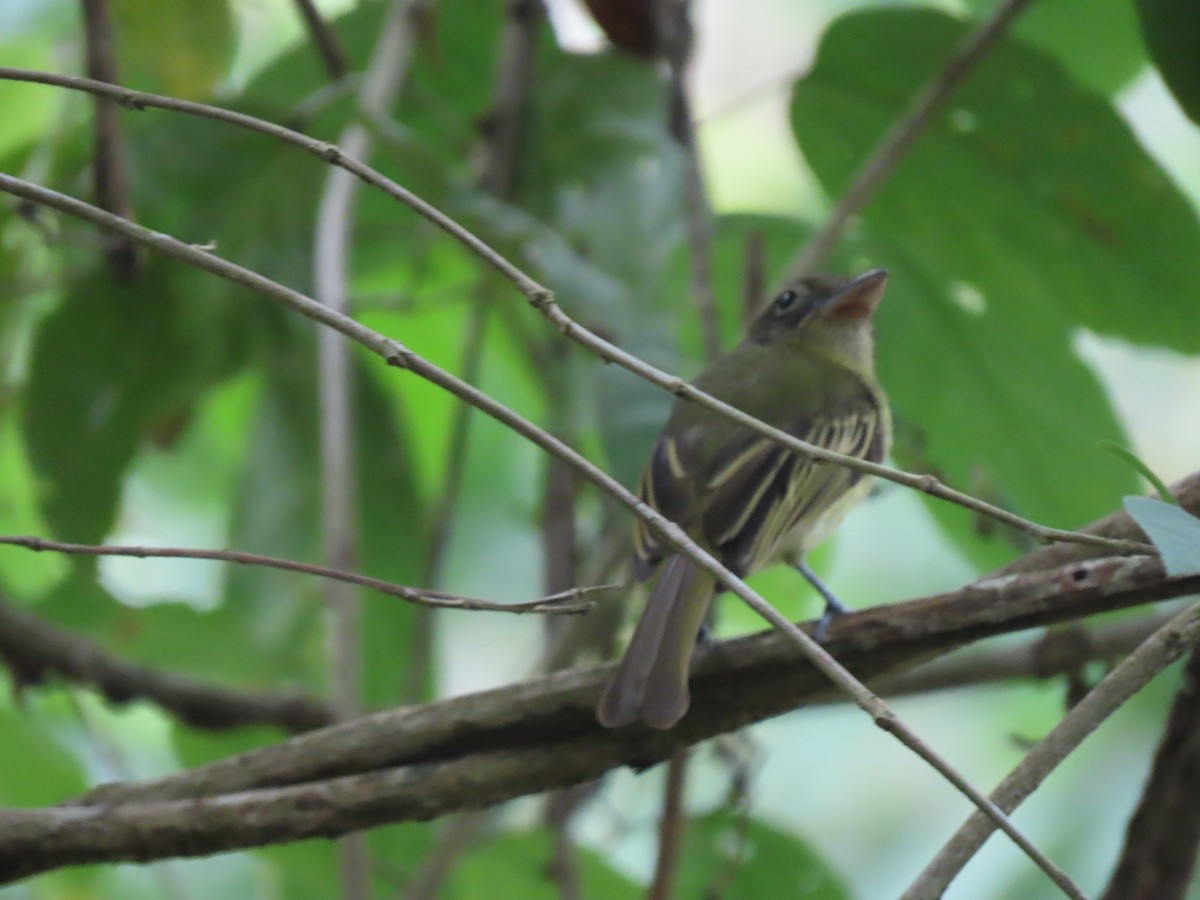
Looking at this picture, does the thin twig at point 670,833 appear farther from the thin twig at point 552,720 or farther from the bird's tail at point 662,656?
the thin twig at point 552,720

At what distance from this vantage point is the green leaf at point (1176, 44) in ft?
6.93

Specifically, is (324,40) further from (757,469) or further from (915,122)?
(757,469)

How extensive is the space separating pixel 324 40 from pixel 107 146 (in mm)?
675


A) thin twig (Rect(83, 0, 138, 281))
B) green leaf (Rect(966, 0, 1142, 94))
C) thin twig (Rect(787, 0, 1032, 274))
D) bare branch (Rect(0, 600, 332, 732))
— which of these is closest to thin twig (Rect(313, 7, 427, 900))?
thin twig (Rect(83, 0, 138, 281))

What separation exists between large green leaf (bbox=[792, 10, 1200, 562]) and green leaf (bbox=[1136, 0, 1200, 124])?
0.83m

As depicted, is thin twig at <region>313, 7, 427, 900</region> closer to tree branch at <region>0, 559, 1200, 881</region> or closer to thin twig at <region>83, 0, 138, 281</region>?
thin twig at <region>83, 0, 138, 281</region>

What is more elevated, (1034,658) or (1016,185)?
(1016,185)

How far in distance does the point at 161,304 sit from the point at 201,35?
558 millimetres

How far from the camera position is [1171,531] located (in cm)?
150

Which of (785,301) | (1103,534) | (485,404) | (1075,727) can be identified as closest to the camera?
→ (485,404)

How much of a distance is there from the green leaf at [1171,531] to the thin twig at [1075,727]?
11 centimetres

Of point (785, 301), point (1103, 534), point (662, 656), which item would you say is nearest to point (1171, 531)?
point (1103, 534)

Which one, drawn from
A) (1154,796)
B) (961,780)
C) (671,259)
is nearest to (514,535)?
(671,259)

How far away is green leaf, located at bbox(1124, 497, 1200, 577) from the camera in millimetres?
1444
